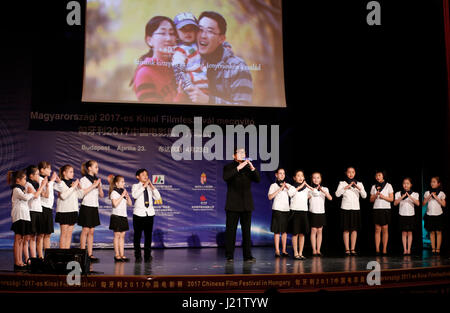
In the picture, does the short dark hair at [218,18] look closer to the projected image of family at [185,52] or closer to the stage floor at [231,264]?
the projected image of family at [185,52]

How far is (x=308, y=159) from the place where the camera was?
9.73m

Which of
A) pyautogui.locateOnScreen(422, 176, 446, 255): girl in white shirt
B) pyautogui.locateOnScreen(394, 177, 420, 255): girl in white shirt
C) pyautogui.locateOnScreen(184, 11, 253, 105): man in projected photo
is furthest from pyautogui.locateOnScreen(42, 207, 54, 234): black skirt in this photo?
pyautogui.locateOnScreen(422, 176, 446, 255): girl in white shirt

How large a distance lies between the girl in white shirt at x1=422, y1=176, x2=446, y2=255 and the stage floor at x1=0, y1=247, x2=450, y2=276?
0.93 metres

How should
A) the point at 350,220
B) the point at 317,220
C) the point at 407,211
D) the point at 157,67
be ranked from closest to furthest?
the point at 317,220 → the point at 350,220 → the point at 407,211 → the point at 157,67

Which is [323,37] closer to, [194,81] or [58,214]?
[194,81]

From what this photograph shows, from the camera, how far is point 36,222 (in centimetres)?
630

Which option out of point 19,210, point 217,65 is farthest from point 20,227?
point 217,65

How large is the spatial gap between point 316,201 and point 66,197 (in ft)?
12.5

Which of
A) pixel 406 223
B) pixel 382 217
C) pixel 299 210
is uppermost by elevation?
pixel 299 210

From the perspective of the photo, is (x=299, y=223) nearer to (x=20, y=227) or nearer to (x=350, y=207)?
(x=350, y=207)

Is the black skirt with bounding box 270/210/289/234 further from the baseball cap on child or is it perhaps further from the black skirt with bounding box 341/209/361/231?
the baseball cap on child

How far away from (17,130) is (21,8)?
2232 mm

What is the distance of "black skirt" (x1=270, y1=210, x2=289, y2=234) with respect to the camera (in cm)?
748
